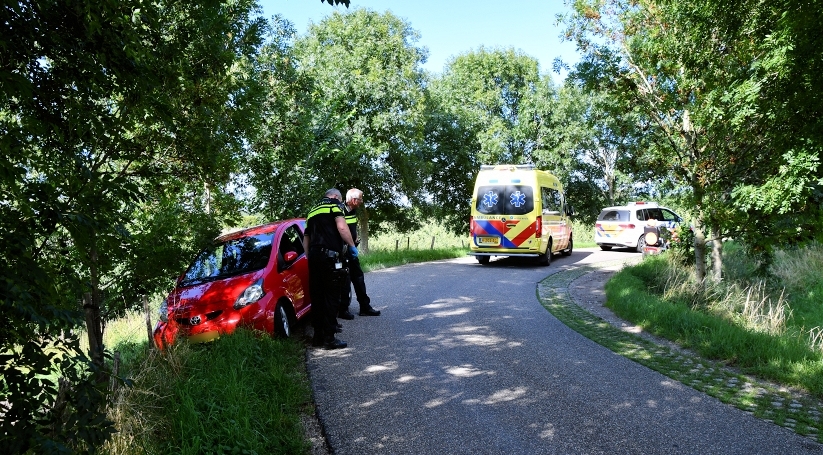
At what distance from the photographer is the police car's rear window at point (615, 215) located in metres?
22.7

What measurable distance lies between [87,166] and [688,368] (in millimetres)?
6029

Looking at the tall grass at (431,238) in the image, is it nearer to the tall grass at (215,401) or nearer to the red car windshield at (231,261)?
the red car windshield at (231,261)

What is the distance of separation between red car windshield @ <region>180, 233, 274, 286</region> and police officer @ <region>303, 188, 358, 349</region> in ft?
2.63

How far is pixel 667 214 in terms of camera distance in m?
23.3

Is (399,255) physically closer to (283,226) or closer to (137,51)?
(283,226)

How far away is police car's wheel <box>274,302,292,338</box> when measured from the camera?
7.15 metres

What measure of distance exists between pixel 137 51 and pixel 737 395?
18.7 ft

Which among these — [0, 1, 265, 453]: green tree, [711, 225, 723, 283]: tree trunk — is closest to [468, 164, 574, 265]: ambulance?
[711, 225, 723, 283]: tree trunk

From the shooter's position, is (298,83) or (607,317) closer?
(607,317)

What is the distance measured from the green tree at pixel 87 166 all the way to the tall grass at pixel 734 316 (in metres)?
5.96

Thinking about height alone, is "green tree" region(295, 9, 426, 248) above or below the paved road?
above

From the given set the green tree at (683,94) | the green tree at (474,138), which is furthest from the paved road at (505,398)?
the green tree at (474,138)

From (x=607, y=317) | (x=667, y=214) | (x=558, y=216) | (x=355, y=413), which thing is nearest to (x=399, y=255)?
(x=558, y=216)

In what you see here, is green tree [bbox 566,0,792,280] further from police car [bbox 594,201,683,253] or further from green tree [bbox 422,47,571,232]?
green tree [bbox 422,47,571,232]
